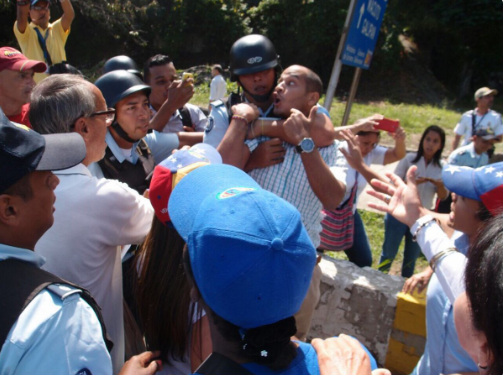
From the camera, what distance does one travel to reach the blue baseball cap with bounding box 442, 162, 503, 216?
6.13ft

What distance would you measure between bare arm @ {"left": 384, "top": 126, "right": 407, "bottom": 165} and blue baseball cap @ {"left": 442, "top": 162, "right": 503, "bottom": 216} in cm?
223

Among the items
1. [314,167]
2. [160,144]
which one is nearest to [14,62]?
[160,144]

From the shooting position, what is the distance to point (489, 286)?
3.41 ft

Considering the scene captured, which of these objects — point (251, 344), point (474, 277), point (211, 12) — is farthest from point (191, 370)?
point (211, 12)

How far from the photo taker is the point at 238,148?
252cm

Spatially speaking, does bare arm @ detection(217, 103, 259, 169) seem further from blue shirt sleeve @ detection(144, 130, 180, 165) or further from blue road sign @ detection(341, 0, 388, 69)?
blue road sign @ detection(341, 0, 388, 69)

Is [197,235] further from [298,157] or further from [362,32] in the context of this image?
[362,32]

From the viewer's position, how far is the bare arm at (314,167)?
2.45 m

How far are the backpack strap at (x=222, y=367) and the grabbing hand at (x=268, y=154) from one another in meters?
1.56

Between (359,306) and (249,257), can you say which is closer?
(249,257)

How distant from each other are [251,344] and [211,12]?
24.7 m

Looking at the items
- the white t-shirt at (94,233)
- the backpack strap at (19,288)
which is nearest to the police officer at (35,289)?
the backpack strap at (19,288)

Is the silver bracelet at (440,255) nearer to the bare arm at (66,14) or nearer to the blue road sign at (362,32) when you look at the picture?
the blue road sign at (362,32)

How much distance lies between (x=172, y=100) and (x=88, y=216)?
2.09 metres
